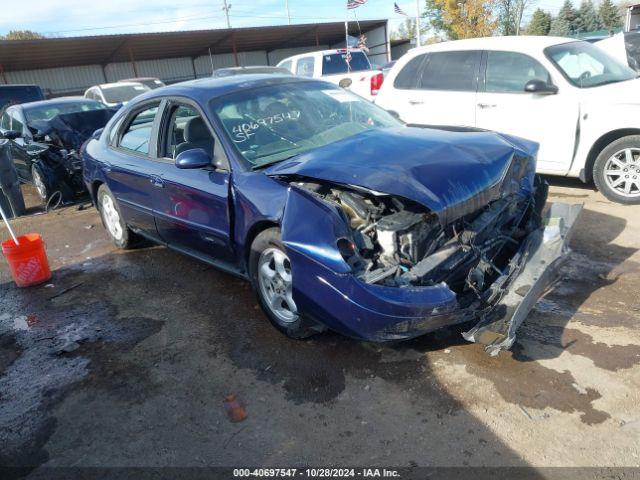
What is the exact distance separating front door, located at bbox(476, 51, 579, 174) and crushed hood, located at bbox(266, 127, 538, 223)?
7.72 feet

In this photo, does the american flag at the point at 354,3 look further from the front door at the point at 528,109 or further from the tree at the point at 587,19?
the tree at the point at 587,19

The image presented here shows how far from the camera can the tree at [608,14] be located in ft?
178

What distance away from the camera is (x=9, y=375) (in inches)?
142

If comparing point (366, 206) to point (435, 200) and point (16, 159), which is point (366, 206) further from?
point (16, 159)

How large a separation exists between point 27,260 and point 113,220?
1.01m

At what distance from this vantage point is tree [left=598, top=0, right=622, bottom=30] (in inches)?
2142

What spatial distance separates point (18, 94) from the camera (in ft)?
46.4

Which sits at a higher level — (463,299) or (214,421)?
(463,299)

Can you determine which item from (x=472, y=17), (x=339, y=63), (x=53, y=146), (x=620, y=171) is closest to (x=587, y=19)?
(x=472, y=17)

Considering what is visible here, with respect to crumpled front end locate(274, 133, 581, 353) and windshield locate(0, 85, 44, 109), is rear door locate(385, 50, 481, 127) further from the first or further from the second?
windshield locate(0, 85, 44, 109)

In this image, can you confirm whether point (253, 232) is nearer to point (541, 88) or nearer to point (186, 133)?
point (186, 133)

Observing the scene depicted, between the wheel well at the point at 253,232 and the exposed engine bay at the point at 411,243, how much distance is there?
1.18ft

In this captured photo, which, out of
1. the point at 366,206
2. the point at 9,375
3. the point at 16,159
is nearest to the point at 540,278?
the point at 366,206

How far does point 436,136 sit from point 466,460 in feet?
7.29
